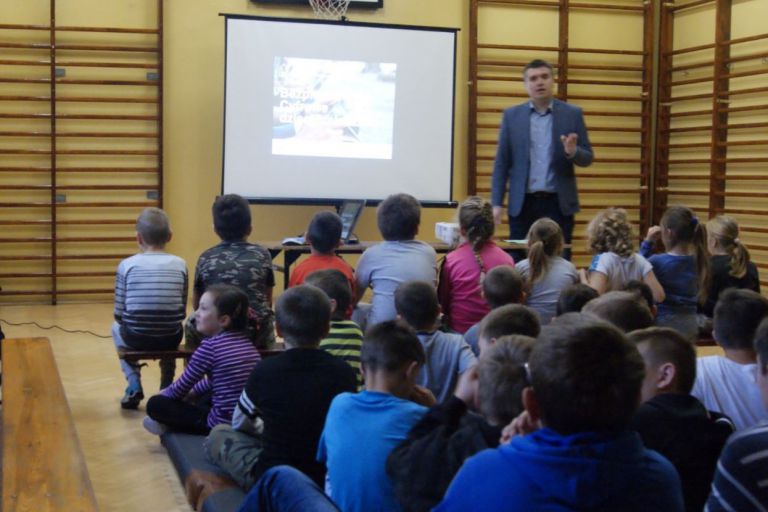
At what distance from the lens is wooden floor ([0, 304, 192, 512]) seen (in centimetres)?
327

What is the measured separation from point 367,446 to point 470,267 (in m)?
2.14

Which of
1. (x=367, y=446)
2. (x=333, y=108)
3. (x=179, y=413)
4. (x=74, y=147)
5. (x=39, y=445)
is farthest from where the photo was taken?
(x=333, y=108)

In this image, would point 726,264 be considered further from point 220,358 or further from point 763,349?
point 763,349

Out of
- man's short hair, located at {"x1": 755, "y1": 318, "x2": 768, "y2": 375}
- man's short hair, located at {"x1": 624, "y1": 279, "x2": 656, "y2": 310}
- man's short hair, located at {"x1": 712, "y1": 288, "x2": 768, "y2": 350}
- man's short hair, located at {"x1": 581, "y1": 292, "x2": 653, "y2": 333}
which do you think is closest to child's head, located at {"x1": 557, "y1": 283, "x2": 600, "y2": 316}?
man's short hair, located at {"x1": 624, "y1": 279, "x2": 656, "y2": 310}

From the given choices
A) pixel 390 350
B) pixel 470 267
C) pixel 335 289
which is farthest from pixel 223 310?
pixel 390 350

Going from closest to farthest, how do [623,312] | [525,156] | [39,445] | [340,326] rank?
[39,445], [623,312], [340,326], [525,156]

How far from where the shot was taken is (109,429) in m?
4.03

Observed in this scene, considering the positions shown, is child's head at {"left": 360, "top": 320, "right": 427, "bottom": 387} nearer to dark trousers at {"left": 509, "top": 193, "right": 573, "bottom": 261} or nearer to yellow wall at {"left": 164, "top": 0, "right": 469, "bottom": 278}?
dark trousers at {"left": 509, "top": 193, "right": 573, "bottom": 261}

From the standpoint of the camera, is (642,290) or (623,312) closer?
(623,312)

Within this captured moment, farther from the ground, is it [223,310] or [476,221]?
[476,221]

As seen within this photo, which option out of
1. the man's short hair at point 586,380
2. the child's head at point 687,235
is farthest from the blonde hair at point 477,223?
the man's short hair at point 586,380

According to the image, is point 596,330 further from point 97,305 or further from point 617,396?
point 97,305

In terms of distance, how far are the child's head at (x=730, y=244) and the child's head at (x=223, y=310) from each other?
2.56 metres

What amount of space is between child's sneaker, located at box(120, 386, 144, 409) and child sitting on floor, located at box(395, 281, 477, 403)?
71.5 inches
